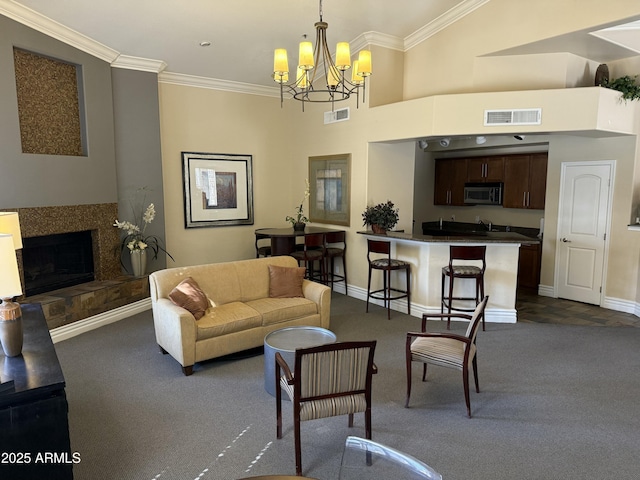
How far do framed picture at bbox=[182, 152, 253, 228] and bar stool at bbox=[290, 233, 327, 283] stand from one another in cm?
139

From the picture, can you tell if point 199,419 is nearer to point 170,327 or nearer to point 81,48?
point 170,327

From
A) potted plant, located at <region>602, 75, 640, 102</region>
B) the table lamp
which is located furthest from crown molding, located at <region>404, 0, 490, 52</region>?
the table lamp

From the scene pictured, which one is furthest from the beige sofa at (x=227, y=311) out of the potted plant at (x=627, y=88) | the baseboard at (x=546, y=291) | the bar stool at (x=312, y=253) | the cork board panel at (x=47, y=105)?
the potted plant at (x=627, y=88)

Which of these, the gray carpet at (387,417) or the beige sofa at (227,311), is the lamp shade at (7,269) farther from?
the beige sofa at (227,311)

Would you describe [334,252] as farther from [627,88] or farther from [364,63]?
[627,88]

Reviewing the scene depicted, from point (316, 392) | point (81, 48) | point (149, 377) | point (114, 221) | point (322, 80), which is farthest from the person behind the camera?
point (322, 80)

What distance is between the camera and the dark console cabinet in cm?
206

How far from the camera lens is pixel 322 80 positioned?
23.0 feet

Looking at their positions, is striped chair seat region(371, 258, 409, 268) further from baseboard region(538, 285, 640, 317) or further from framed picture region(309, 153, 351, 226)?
baseboard region(538, 285, 640, 317)

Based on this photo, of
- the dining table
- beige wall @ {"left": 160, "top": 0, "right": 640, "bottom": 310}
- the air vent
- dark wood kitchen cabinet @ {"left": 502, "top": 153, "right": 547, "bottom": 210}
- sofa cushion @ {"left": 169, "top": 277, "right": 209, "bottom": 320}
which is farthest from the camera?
dark wood kitchen cabinet @ {"left": 502, "top": 153, "right": 547, "bottom": 210}

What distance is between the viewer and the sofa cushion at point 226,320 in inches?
157

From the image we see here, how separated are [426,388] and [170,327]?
7.61 ft

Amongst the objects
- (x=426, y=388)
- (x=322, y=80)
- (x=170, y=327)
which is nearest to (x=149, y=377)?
(x=170, y=327)

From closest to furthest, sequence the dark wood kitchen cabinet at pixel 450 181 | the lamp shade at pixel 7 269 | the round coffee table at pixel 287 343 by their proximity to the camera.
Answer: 1. the lamp shade at pixel 7 269
2. the round coffee table at pixel 287 343
3. the dark wood kitchen cabinet at pixel 450 181
